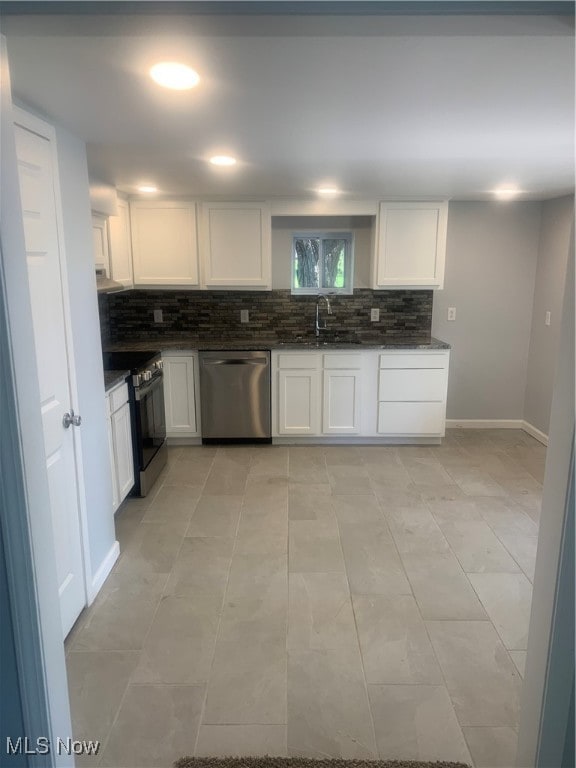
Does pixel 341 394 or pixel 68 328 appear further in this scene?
pixel 341 394

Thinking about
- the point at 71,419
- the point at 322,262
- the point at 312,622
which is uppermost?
the point at 322,262

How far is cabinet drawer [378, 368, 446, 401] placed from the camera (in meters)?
4.38

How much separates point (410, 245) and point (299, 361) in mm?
1417

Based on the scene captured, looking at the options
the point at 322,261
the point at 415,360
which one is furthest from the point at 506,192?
the point at 322,261

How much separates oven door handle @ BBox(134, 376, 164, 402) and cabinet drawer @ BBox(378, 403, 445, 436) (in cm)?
191

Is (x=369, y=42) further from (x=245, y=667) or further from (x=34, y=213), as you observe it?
(x=245, y=667)

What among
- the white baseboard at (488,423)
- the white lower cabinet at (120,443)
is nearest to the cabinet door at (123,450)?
the white lower cabinet at (120,443)

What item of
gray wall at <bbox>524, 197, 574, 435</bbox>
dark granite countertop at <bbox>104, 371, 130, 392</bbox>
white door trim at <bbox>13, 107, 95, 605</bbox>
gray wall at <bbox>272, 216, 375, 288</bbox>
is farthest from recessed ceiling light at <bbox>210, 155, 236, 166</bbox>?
gray wall at <bbox>524, 197, 574, 435</bbox>

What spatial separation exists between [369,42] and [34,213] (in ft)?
4.28

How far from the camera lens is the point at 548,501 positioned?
123 cm

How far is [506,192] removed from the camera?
4.07 meters

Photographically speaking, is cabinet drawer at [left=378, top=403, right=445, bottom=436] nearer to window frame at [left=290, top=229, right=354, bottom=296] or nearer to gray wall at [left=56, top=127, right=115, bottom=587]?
window frame at [left=290, top=229, right=354, bottom=296]

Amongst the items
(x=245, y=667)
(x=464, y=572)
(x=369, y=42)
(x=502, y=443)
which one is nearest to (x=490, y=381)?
(x=502, y=443)

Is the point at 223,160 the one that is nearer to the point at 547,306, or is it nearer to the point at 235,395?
the point at 235,395
